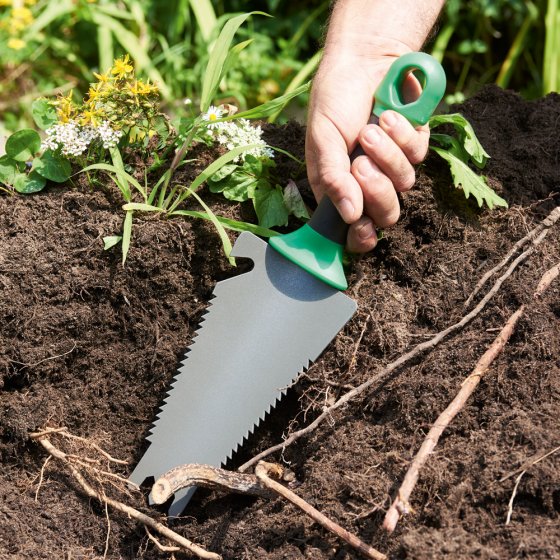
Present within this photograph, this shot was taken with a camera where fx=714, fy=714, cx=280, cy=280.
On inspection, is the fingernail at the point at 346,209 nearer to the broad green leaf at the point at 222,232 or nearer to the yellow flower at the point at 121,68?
the broad green leaf at the point at 222,232

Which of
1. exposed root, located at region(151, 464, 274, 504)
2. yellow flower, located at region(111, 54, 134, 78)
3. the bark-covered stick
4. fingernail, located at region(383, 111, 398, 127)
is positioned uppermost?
fingernail, located at region(383, 111, 398, 127)

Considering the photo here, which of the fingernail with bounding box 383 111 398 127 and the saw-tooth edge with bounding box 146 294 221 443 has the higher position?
the fingernail with bounding box 383 111 398 127

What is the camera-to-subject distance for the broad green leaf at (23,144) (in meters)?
2.03

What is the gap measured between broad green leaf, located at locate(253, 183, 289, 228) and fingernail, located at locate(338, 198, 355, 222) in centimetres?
27

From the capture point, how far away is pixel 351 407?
5.74ft

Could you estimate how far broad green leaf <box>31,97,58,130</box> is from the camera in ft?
Result: 6.83

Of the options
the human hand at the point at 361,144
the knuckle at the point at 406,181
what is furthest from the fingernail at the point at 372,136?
the knuckle at the point at 406,181

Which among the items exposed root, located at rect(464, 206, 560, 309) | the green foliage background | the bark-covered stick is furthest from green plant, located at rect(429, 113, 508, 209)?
the green foliage background

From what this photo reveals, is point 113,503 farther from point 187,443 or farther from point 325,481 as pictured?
point 325,481

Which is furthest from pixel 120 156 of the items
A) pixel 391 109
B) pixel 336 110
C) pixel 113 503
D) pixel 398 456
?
pixel 398 456

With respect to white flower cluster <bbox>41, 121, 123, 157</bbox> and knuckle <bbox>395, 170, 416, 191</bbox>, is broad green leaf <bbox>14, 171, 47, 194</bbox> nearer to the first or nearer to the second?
white flower cluster <bbox>41, 121, 123, 157</bbox>

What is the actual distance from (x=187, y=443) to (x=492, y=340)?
775mm

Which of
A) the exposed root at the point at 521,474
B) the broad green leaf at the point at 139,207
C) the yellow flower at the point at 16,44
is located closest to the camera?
the exposed root at the point at 521,474

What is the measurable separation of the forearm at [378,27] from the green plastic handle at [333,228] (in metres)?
0.29
